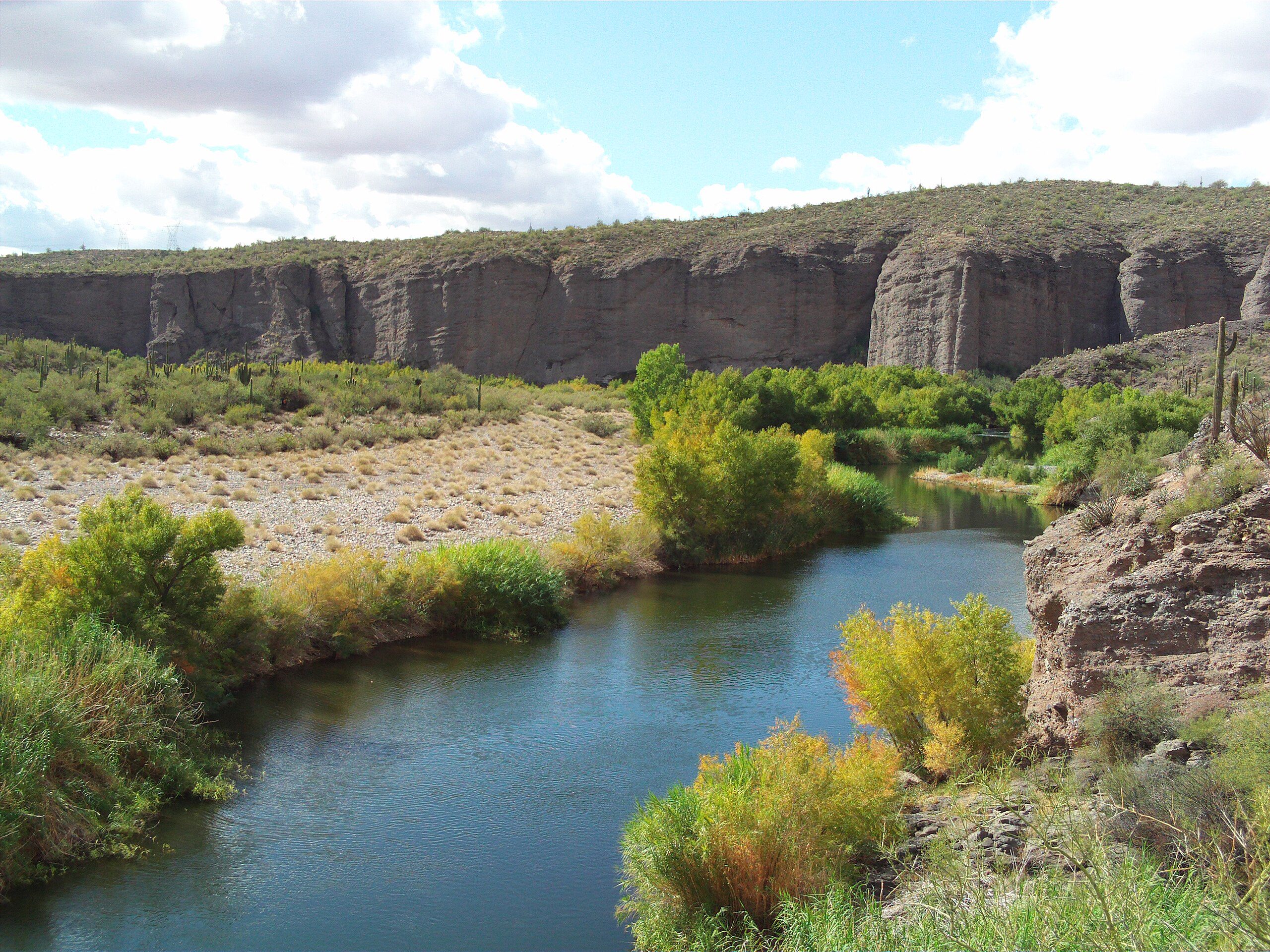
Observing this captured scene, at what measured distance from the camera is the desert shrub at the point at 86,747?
1048cm

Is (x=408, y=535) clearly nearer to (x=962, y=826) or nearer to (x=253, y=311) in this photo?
(x=962, y=826)

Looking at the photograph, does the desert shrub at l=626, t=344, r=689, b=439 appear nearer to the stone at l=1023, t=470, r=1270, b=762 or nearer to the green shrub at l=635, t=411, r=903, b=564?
the green shrub at l=635, t=411, r=903, b=564

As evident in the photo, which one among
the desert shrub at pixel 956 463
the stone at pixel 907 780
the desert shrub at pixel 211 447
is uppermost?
the desert shrub at pixel 211 447

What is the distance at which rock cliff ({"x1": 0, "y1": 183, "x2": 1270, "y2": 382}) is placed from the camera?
77.9 metres

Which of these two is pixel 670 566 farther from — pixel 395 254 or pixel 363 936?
pixel 395 254

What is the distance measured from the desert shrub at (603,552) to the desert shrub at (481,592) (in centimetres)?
200

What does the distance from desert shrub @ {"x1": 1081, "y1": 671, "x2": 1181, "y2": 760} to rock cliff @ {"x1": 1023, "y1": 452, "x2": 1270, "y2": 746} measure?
0.72 ft

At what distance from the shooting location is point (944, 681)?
12094 millimetres

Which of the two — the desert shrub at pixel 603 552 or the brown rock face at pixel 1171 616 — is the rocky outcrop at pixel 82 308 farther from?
the brown rock face at pixel 1171 616

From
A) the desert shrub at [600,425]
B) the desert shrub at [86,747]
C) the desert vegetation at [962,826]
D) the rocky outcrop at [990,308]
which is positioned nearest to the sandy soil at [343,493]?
the desert shrub at [86,747]

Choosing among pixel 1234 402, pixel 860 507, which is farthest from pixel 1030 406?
pixel 1234 402

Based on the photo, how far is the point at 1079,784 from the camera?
358 inches

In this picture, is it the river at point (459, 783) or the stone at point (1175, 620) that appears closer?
the stone at point (1175, 620)

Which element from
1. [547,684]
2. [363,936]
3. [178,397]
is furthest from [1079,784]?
[178,397]
